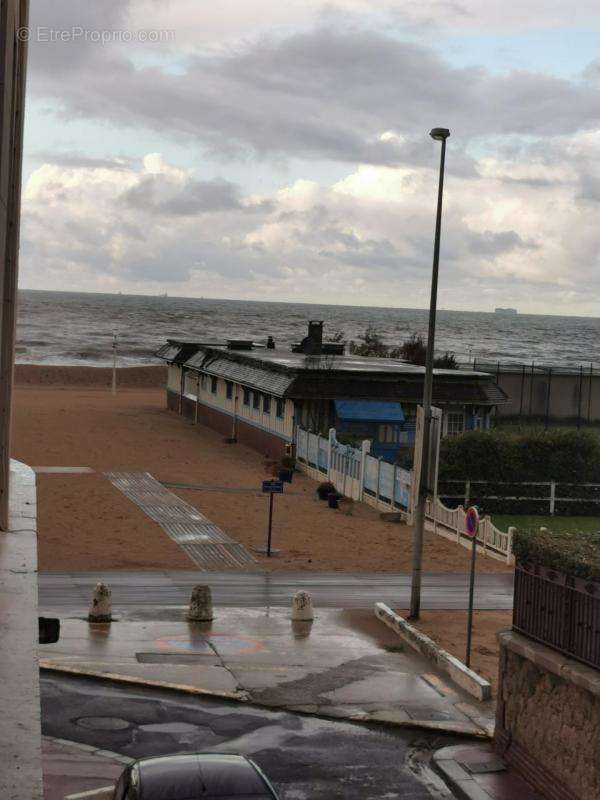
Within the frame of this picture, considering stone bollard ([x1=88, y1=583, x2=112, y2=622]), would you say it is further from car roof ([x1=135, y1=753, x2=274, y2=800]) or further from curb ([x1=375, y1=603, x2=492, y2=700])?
car roof ([x1=135, y1=753, x2=274, y2=800])

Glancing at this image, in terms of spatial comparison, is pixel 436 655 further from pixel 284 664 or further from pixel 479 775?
pixel 479 775

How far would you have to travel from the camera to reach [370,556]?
92.3ft

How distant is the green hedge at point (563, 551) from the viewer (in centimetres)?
1299

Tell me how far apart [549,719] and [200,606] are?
8728mm

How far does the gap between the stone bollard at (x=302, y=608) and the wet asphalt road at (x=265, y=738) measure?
16.3 feet

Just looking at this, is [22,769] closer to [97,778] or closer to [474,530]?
[97,778]

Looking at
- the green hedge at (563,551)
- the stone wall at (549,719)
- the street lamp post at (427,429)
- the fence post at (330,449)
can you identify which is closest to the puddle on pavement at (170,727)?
the stone wall at (549,719)

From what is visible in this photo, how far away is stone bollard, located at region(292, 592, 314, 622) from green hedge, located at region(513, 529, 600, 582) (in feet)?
25.3

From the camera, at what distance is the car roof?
10.4m

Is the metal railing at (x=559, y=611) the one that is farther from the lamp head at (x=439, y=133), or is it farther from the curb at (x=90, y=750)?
the lamp head at (x=439, y=133)

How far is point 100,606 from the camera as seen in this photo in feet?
67.6

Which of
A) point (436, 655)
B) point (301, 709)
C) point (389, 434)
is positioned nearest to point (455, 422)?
point (389, 434)

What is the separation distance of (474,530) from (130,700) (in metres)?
6.11

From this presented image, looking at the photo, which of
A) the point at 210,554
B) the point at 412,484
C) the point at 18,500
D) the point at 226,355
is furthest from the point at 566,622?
the point at 226,355
